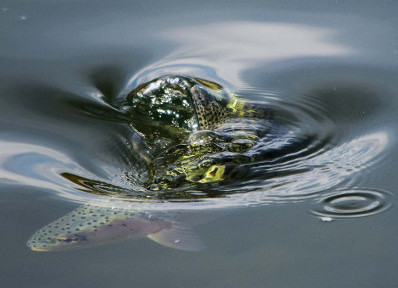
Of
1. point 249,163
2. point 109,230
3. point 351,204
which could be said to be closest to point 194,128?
point 249,163

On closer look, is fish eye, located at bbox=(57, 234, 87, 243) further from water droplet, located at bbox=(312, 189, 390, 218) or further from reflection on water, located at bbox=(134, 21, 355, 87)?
reflection on water, located at bbox=(134, 21, 355, 87)

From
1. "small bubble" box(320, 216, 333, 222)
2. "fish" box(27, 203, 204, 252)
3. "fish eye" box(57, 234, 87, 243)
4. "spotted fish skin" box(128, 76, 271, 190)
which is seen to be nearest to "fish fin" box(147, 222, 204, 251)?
"fish" box(27, 203, 204, 252)

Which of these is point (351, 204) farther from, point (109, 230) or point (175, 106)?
point (175, 106)

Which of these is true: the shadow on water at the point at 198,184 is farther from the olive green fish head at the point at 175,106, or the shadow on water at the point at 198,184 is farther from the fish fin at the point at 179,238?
the olive green fish head at the point at 175,106

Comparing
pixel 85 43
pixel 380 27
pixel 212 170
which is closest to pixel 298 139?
pixel 212 170

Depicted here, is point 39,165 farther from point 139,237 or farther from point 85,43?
point 85,43
